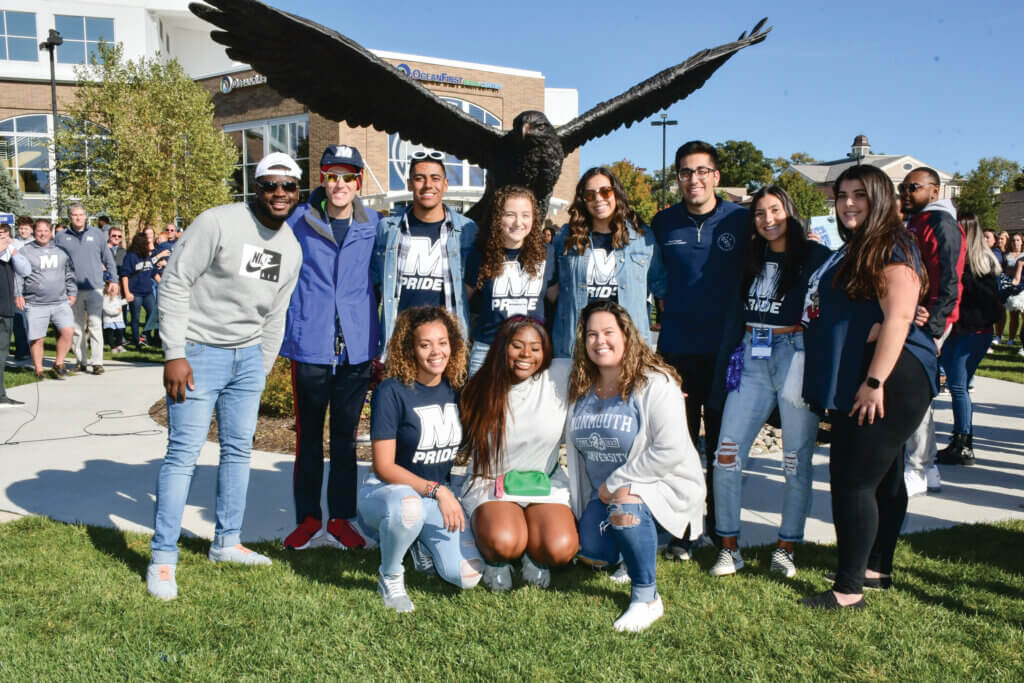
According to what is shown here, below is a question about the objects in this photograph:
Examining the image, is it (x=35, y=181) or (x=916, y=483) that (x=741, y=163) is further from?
(x=916, y=483)

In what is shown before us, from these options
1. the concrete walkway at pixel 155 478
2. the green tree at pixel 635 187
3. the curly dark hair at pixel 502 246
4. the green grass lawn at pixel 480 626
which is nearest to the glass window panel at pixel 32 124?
the green tree at pixel 635 187

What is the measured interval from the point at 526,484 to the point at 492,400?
0.40 metres

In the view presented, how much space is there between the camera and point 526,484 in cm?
316

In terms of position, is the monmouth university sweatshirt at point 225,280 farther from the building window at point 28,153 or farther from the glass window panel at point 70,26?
the glass window panel at point 70,26

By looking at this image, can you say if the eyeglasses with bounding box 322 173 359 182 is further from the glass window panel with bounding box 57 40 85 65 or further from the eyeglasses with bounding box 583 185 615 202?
the glass window panel with bounding box 57 40 85 65

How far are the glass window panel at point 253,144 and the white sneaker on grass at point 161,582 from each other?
30.5 metres

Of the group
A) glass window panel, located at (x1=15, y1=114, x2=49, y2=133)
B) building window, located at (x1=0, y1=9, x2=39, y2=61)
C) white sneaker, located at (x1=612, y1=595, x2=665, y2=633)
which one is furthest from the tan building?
white sneaker, located at (x1=612, y1=595, x2=665, y2=633)

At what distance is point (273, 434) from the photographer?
20.1 ft

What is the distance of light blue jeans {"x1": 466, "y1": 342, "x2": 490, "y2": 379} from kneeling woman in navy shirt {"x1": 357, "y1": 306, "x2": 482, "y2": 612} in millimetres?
181

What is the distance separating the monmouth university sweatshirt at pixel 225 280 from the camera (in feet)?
9.75

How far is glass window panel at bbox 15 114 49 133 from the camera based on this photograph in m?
30.9

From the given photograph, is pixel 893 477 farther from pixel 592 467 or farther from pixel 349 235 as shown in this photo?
pixel 349 235

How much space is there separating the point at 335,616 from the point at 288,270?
4.96 ft

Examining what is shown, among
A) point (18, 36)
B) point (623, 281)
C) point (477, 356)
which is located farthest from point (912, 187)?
point (18, 36)
